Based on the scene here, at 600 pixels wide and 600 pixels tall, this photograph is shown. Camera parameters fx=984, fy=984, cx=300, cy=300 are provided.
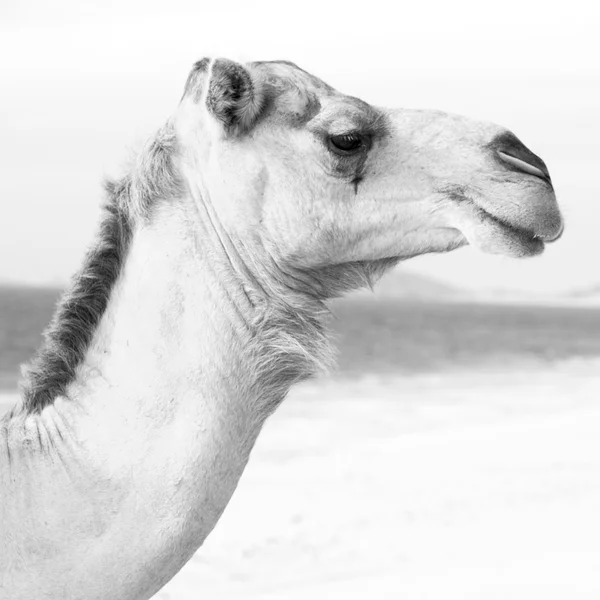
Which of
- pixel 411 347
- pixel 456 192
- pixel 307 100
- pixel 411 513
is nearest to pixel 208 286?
pixel 307 100

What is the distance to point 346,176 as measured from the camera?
2955 mm

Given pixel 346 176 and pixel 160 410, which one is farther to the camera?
pixel 346 176

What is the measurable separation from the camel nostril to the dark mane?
97 centimetres

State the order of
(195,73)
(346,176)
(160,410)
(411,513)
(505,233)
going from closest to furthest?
(160,410)
(505,233)
(346,176)
(195,73)
(411,513)

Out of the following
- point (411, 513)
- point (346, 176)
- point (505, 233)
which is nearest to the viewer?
point (505, 233)

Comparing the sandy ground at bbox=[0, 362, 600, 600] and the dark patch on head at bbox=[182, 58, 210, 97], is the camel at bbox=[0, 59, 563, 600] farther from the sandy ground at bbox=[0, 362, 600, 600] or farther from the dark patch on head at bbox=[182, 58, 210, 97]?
the sandy ground at bbox=[0, 362, 600, 600]

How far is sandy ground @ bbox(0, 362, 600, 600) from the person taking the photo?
6734 millimetres

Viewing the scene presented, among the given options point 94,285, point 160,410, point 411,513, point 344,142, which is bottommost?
point 411,513

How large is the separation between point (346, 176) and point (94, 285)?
822 millimetres

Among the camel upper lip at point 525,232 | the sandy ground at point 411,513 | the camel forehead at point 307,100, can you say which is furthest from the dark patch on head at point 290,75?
the sandy ground at point 411,513

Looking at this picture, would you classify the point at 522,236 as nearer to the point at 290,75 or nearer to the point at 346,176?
the point at 346,176

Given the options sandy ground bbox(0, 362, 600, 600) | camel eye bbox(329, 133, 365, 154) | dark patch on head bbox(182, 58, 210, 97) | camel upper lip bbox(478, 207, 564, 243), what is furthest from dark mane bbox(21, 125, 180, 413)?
sandy ground bbox(0, 362, 600, 600)

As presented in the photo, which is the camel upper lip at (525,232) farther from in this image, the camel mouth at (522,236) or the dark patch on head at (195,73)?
the dark patch on head at (195,73)

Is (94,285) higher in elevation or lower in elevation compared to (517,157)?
lower
